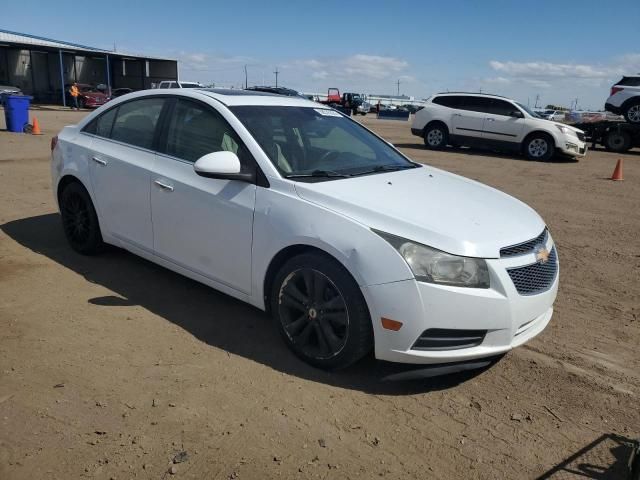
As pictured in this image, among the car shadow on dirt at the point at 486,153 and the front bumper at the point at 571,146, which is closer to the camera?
the front bumper at the point at 571,146

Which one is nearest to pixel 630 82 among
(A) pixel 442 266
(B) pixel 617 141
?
(B) pixel 617 141

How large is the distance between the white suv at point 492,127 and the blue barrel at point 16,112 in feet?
40.5

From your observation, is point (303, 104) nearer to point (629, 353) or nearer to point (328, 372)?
point (328, 372)

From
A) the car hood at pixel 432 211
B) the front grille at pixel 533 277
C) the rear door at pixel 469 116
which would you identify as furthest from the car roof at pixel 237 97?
the rear door at pixel 469 116

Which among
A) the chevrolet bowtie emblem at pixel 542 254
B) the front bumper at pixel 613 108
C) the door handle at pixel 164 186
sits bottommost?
the chevrolet bowtie emblem at pixel 542 254

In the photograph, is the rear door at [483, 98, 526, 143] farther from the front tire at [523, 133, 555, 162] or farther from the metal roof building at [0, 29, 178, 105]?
the metal roof building at [0, 29, 178, 105]

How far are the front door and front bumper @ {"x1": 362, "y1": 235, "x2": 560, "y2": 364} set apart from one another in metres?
1.02

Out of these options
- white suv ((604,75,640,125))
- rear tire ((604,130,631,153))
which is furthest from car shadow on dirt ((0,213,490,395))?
rear tire ((604,130,631,153))

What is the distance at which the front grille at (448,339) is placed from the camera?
112 inches

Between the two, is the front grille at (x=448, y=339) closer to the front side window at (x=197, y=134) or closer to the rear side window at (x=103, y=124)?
the front side window at (x=197, y=134)

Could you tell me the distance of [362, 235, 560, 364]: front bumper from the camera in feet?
9.13

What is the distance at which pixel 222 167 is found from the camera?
11.0 feet

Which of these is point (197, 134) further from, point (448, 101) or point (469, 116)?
point (448, 101)

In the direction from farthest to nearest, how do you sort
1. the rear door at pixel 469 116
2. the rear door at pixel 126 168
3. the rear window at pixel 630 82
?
the rear window at pixel 630 82 < the rear door at pixel 469 116 < the rear door at pixel 126 168
